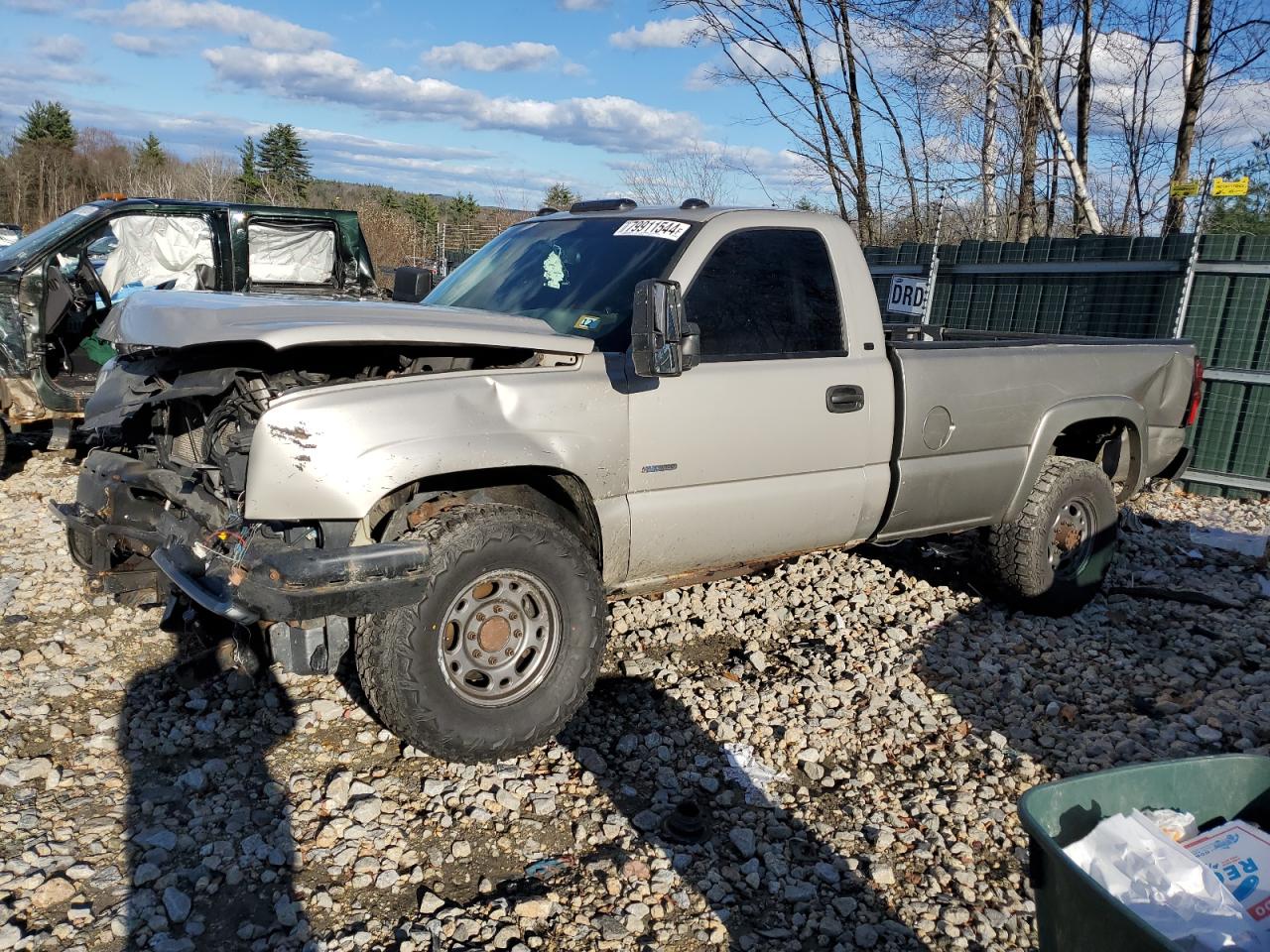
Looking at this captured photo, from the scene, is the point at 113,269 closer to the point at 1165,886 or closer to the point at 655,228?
the point at 655,228

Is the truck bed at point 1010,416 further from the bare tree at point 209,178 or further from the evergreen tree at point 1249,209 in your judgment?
the bare tree at point 209,178

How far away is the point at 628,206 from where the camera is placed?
4859 mm

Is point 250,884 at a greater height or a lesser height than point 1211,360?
lesser

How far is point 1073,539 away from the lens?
5527mm

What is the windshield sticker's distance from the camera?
4.42m

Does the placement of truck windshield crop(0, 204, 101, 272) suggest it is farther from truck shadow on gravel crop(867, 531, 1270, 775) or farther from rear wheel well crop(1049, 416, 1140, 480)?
rear wheel well crop(1049, 416, 1140, 480)

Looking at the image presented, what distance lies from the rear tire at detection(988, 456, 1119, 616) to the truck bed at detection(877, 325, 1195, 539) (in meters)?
0.14

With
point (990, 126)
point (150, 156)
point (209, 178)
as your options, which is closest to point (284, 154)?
point (150, 156)

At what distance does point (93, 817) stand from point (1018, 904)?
9.89 ft

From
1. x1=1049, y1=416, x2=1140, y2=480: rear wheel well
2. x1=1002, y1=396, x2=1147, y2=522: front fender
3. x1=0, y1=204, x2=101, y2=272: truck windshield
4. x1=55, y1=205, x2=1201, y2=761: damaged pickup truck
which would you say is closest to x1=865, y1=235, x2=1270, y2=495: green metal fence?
Answer: x1=1049, y1=416, x2=1140, y2=480: rear wheel well

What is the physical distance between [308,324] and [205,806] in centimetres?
167

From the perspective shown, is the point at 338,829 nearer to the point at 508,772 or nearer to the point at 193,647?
the point at 508,772

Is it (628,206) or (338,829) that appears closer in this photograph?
(338,829)

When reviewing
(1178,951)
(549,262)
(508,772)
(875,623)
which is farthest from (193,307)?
(875,623)
